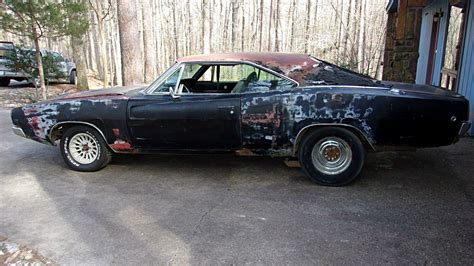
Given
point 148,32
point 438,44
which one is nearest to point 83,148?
point 438,44

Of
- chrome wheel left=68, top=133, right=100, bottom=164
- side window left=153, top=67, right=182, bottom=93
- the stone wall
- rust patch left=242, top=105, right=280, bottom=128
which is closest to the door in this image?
side window left=153, top=67, right=182, bottom=93

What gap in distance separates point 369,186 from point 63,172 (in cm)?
388

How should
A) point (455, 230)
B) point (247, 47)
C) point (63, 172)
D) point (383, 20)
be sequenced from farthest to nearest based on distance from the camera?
point (247, 47), point (383, 20), point (63, 172), point (455, 230)

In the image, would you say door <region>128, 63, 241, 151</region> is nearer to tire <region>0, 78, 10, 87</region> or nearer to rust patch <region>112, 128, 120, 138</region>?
rust patch <region>112, 128, 120, 138</region>

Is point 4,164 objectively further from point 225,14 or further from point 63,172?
point 225,14

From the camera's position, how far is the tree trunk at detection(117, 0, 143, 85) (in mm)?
9758

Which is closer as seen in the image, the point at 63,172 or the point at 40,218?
the point at 40,218

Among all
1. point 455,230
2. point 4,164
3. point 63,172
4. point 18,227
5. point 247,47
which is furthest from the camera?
point 247,47

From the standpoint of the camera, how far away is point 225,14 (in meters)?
24.8

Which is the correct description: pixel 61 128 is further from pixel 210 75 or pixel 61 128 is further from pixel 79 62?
pixel 79 62

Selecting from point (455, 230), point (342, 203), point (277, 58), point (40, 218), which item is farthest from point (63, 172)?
point (455, 230)

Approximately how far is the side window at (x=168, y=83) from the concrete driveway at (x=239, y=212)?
109 centimetres

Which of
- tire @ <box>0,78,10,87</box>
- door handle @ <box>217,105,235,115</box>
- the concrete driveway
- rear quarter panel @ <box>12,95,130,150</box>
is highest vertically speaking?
door handle @ <box>217,105,235,115</box>

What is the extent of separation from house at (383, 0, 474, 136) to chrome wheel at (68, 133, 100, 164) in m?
5.61
